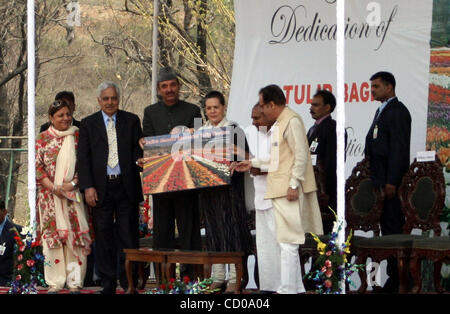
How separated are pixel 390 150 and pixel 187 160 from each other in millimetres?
1894

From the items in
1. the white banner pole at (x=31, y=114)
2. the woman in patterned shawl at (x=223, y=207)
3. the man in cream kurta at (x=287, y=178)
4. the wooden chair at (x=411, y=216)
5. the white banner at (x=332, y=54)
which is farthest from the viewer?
the white banner at (x=332, y=54)

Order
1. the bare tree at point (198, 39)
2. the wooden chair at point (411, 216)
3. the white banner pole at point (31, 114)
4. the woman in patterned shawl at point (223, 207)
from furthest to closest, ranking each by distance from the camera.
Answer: the bare tree at point (198, 39) < the white banner pole at point (31, 114) < the woman in patterned shawl at point (223, 207) < the wooden chair at point (411, 216)

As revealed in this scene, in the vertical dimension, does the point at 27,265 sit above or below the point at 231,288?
above

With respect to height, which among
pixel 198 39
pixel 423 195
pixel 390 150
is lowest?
pixel 423 195

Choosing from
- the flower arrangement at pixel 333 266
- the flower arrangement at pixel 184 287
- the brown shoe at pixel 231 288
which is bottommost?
the brown shoe at pixel 231 288

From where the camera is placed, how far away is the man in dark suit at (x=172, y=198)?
9.10 meters

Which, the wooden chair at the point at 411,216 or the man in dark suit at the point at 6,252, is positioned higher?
the wooden chair at the point at 411,216

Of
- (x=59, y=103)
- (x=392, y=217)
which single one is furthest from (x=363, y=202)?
(x=59, y=103)

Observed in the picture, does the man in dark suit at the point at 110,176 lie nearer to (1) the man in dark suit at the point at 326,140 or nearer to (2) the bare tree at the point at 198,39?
(1) the man in dark suit at the point at 326,140

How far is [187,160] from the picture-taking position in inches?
349

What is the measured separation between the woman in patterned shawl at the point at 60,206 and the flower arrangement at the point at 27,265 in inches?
14.2

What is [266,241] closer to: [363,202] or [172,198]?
[172,198]

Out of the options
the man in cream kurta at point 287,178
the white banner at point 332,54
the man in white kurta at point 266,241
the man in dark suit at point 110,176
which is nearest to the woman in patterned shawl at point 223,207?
the man in white kurta at point 266,241
